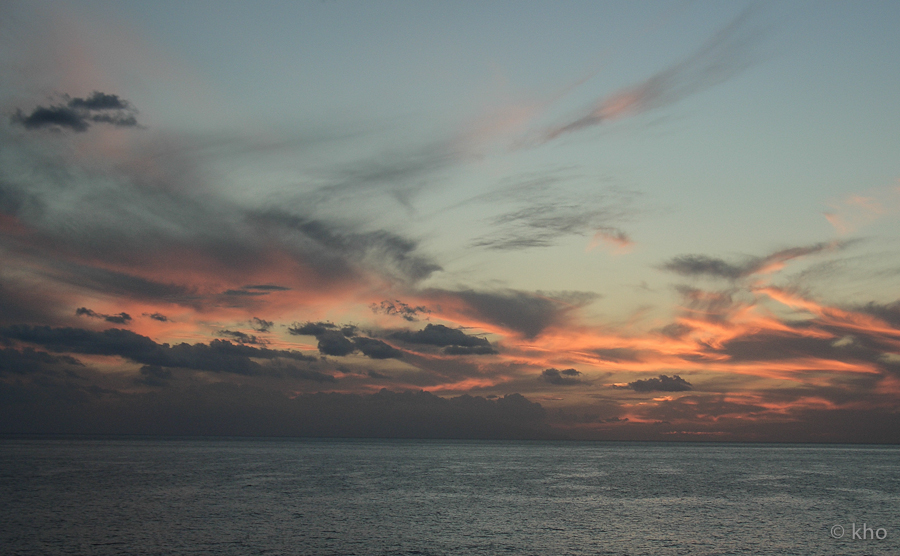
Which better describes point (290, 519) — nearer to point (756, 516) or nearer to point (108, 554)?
point (108, 554)

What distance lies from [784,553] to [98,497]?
79667mm

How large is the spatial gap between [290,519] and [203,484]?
44.7 meters

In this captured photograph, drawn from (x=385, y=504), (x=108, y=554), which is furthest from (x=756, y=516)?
(x=108, y=554)

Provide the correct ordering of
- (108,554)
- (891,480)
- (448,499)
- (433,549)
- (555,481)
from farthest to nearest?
(891,480)
(555,481)
(448,499)
(433,549)
(108,554)

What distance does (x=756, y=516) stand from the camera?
71312 millimetres

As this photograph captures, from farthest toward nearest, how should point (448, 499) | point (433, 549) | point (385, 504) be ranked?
point (448, 499)
point (385, 504)
point (433, 549)

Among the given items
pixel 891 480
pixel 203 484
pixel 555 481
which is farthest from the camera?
pixel 891 480

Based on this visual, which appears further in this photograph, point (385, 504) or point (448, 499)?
point (448, 499)

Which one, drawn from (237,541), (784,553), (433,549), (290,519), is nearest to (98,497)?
(290,519)

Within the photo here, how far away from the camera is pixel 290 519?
6594 centimetres

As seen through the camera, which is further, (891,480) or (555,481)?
(891,480)

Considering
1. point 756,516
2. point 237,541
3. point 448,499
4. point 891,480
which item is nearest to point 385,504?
point 448,499

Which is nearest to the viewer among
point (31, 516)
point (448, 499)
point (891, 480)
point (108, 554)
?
point (108, 554)

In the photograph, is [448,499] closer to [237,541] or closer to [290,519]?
[290,519]
